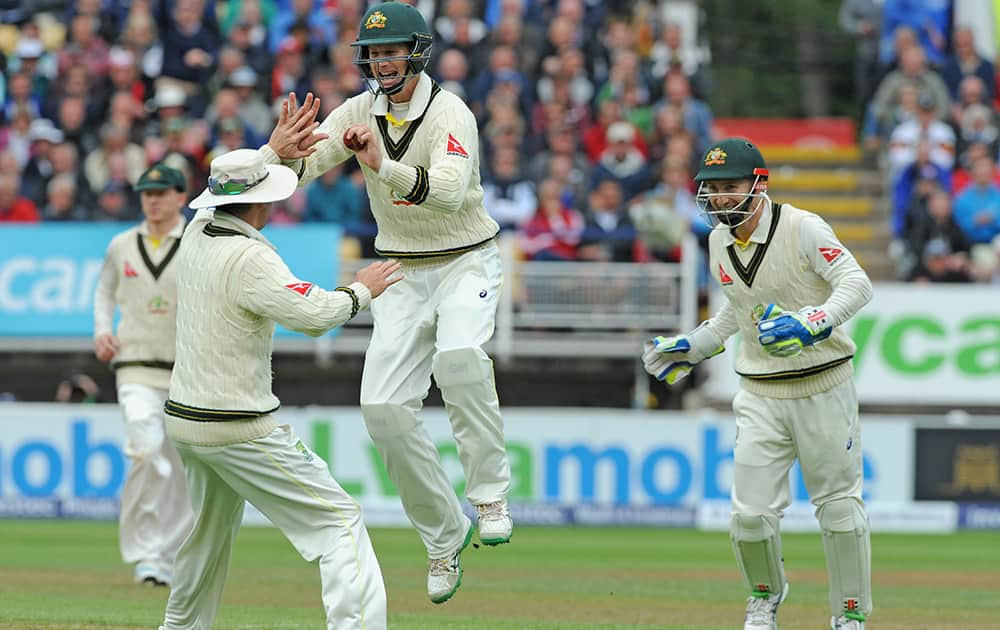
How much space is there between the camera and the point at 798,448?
9312 millimetres

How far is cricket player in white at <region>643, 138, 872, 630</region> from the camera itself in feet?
30.1

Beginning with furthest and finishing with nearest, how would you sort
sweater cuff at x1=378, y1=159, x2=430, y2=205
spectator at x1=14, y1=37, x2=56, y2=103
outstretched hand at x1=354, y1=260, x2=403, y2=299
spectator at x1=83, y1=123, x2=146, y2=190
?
spectator at x1=14, y1=37, x2=56, y2=103
spectator at x1=83, y1=123, x2=146, y2=190
sweater cuff at x1=378, y1=159, x2=430, y2=205
outstretched hand at x1=354, y1=260, x2=403, y2=299

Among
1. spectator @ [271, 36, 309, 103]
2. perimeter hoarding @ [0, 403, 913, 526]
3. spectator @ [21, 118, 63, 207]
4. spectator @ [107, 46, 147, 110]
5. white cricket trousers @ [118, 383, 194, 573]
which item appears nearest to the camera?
white cricket trousers @ [118, 383, 194, 573]

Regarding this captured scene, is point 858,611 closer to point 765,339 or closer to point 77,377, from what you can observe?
point 765,339

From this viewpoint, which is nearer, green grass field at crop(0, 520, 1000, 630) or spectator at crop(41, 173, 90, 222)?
green grass field at crop(0, 520, 1000, 630)

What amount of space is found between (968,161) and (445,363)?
1299cm

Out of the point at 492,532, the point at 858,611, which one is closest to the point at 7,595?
the point at 492,532

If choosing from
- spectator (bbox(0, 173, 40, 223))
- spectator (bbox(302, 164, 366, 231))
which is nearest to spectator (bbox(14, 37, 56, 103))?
spectator (bbox(0, 173, 40, 223))

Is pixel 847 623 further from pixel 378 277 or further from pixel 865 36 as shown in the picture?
pixel 865 36

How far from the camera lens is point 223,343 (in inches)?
306

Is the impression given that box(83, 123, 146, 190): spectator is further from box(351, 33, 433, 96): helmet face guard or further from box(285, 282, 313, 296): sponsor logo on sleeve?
box(285, 282, 313, 296): sponsor logo on sleeve

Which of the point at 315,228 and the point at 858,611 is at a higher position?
the point at 315,228

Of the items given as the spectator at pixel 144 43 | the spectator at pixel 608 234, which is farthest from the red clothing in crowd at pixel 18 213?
the spectator at pixel 608 234

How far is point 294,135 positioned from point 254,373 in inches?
51.0
